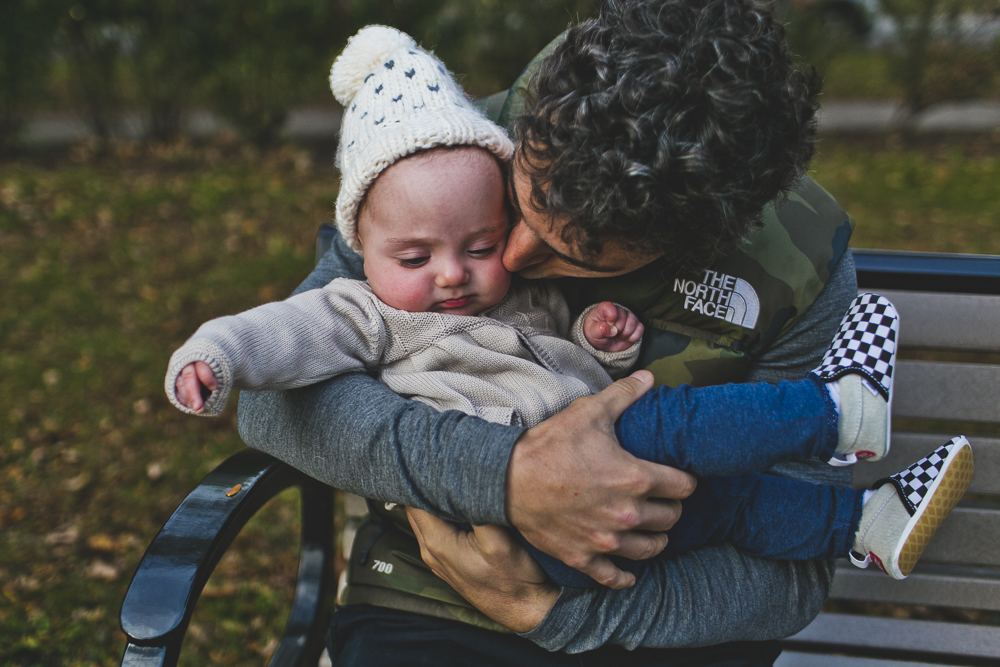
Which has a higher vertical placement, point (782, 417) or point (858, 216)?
point (782, 417)

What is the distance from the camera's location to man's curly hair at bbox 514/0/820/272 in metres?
1.27

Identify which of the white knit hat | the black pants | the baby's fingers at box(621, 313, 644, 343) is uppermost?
the white knit hat

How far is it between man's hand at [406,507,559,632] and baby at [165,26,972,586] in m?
0.05

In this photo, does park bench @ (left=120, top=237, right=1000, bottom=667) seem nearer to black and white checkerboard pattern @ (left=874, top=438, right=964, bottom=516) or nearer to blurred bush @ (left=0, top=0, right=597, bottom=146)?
black and white checkerboard pattern @ (left=874, top=438, right=964, bottom=516)

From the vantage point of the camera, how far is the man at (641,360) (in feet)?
4.27

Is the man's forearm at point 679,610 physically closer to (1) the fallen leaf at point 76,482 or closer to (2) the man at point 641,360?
(2) the man at point 641,360

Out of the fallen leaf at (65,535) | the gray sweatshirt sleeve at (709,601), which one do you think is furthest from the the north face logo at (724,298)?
the fallen leaf at (65,535)

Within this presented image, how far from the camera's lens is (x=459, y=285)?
1732 millimetres

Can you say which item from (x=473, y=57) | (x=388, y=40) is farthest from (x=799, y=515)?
(x=473, y=57)

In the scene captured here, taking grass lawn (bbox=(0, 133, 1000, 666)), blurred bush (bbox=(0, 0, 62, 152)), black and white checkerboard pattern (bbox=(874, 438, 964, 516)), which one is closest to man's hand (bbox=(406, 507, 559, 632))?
black and white checkerboard pattern (bbox=(874, 438, 964, 516))

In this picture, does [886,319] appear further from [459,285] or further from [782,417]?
[459,285]

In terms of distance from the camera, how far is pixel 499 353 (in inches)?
68.4

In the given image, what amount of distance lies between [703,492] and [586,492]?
0.34 m

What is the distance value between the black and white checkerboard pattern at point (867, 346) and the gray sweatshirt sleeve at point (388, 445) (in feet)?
2.24
